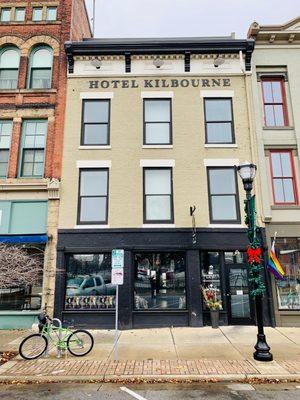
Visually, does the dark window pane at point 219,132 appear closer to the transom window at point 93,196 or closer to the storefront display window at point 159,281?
the transom window at point 93,196

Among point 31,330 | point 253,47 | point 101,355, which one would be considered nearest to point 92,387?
point 101,355

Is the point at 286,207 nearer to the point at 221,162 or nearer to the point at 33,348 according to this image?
the point at 221,162

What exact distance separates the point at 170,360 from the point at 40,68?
13.8 m

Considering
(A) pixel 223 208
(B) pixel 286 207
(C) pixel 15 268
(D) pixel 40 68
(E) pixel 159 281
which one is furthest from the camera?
(D) pixel 40 68

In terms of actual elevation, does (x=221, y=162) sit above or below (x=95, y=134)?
below

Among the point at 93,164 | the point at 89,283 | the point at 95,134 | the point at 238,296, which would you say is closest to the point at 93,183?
the point at 93,164

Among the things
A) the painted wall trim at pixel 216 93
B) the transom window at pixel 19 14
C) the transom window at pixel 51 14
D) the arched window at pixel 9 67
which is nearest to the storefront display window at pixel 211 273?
the painted wall trim at pixel 216 93

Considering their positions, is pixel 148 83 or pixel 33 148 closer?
pixel 33 148

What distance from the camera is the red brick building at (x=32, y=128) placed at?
517 inches

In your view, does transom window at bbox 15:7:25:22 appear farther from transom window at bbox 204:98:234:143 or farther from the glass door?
the glass door

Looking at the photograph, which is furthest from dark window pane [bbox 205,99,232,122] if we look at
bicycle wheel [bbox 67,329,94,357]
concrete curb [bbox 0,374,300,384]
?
concrete curb [bbox 0,374,300,384]

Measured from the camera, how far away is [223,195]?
13.9 meters

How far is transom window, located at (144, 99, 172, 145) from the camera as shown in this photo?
47.8 ft

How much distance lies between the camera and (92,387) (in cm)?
683
